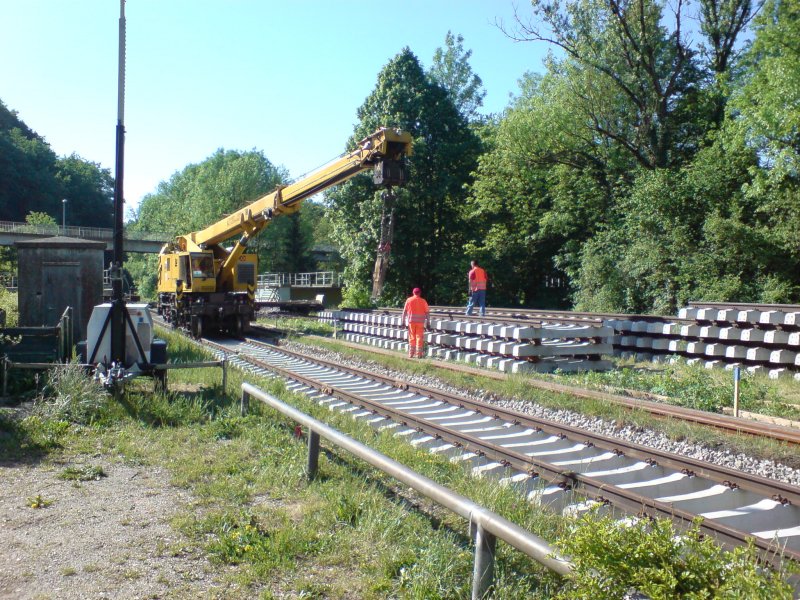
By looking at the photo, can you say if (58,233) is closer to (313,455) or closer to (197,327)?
(197,327)

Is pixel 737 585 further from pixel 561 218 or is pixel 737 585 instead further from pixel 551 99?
pixel 551 99

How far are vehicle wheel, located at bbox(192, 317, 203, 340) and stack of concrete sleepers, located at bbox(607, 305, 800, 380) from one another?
1274 cm

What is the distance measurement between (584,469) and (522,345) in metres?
6.40

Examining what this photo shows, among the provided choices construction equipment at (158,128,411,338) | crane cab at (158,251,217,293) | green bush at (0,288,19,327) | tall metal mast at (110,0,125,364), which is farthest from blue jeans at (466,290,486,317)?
green bush at (0,288,19,327)

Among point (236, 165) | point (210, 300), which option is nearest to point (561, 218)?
point (210, 300)

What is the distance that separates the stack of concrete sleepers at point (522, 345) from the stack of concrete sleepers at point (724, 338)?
6.86ft

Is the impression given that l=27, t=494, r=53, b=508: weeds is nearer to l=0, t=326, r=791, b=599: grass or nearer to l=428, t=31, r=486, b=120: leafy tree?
l=0, t=326, r=791, b=599: grass

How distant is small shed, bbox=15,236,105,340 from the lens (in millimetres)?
13859

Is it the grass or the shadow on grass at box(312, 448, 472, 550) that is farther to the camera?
the shadow on grass at box(312, 448, 472, 550)

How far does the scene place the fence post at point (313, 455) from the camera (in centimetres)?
577

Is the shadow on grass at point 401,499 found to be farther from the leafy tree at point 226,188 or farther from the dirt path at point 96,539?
the leafy tree at point 226,188

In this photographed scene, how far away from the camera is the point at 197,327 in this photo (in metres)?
21.4

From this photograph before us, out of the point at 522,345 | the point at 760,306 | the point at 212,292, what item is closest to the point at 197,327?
the point at 212,292

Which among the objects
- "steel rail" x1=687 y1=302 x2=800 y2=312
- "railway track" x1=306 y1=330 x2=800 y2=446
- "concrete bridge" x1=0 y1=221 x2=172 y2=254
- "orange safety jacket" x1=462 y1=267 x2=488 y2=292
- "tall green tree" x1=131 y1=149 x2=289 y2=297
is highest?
"tall green tree" x1=131 y1=149 x2=289 y2=297
